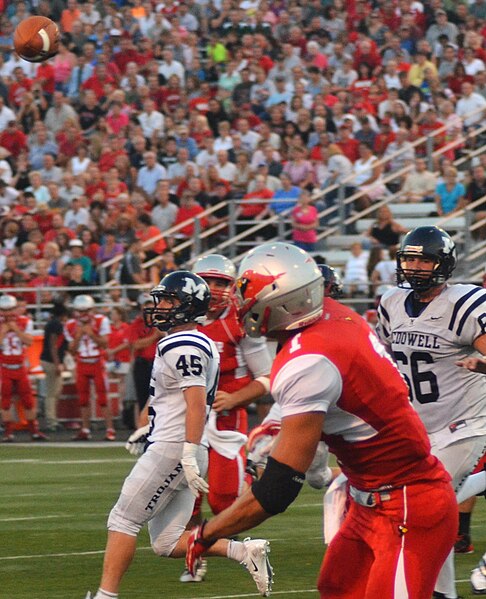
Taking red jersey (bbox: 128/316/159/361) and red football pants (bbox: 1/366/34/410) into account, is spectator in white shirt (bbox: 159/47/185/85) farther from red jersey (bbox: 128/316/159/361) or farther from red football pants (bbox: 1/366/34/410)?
red football pants (bbox: 1/366/34/410)

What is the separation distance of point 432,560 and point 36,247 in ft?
44.6

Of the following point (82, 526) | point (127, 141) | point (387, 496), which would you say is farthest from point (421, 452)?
point (127, 141)

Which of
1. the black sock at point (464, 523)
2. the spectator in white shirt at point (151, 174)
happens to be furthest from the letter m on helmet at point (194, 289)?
the spectator in white shirt at point (151, 174)

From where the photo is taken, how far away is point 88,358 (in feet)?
50.3

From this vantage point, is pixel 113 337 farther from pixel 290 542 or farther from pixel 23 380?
pixel 290 542

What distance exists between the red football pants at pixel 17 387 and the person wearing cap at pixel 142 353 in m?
1.11

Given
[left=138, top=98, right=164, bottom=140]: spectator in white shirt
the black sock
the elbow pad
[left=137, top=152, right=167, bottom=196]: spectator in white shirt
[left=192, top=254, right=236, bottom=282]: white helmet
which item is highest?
the elbow pad

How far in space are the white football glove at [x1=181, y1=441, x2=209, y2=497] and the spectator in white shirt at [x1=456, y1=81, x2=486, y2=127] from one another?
40.8 ft

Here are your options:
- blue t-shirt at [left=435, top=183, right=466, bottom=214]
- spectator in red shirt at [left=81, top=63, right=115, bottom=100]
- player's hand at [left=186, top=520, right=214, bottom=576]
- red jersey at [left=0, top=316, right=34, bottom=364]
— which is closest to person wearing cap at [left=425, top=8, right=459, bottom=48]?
blue t-shirt at [left=435, top=183, right=466, bottom=214]

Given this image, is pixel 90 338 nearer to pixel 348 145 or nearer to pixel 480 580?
pixel 348 145

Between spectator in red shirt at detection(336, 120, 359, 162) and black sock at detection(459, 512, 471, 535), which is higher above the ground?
black sock at detection(459, 512, 471, 535)

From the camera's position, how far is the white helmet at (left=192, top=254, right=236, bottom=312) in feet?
25.1

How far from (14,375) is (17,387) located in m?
0.13

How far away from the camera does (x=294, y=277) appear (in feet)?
13.6
